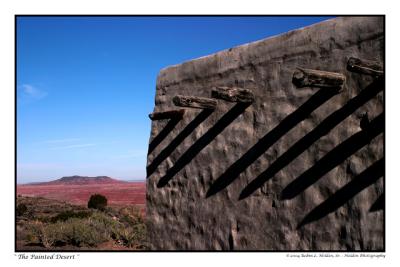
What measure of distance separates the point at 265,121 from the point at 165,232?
209 centimetres

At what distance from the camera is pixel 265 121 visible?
3.87 m

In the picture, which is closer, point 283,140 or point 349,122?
point 349,122

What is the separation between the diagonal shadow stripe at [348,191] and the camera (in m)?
3.04

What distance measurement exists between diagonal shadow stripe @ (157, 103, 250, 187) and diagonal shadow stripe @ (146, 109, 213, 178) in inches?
7.9

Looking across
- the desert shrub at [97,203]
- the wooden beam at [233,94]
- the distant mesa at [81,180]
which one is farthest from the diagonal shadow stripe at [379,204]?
the distant mesa at [81,180]

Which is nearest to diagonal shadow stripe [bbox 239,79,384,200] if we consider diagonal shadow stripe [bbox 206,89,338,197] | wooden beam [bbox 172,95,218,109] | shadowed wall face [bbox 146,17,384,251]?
Answer: shadowed wall face [bbox 146,17,384,251]

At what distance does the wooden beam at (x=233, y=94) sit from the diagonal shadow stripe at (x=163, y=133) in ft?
4.05

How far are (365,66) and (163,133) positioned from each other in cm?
290

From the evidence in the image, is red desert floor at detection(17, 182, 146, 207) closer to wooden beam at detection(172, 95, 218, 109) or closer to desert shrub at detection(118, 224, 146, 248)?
desert shrub at detection(118, 224, 146, 248)

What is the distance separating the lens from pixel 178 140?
4871 mm

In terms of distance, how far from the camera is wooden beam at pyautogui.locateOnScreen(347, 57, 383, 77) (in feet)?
9.85
